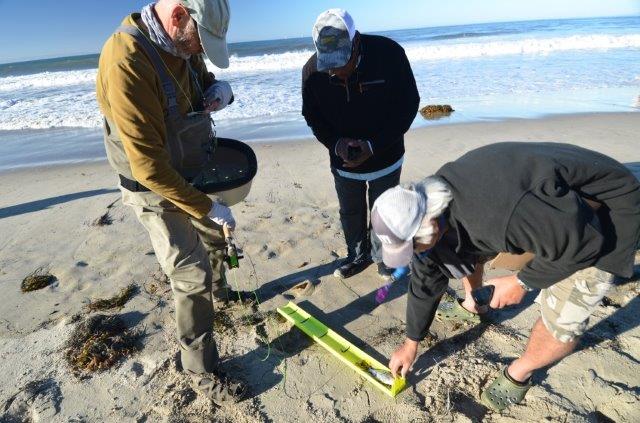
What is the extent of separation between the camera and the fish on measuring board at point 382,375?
2547 mm

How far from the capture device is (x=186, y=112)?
2.31 metres

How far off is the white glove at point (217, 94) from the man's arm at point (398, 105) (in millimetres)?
1095

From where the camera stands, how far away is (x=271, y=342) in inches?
118

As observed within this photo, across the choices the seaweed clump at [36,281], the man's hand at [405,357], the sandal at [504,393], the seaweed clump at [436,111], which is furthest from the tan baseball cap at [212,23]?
the seaweed clump at [436,111]

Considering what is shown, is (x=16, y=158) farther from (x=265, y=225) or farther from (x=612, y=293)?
(x=612, y=293)

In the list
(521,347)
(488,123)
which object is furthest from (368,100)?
(488,123)

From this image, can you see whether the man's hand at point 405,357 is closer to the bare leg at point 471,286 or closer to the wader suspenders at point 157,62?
the bare leg at point 471,286

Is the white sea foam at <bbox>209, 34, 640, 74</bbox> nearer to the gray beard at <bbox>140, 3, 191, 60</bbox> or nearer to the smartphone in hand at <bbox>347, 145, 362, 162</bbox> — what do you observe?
the smartphone in hand at <bbox>347, 145, 362, 162</bbox>

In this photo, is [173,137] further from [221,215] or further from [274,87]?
[274,87]

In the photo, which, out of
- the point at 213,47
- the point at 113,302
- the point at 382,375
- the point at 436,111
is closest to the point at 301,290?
the point at 382,375

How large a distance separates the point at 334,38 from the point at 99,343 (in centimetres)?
265

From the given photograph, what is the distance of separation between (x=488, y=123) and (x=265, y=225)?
537 cm

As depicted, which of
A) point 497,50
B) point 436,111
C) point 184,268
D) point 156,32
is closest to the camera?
point 156,32

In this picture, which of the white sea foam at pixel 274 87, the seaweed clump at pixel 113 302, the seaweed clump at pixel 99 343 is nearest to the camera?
the seaweed clump at pixel 99 343
